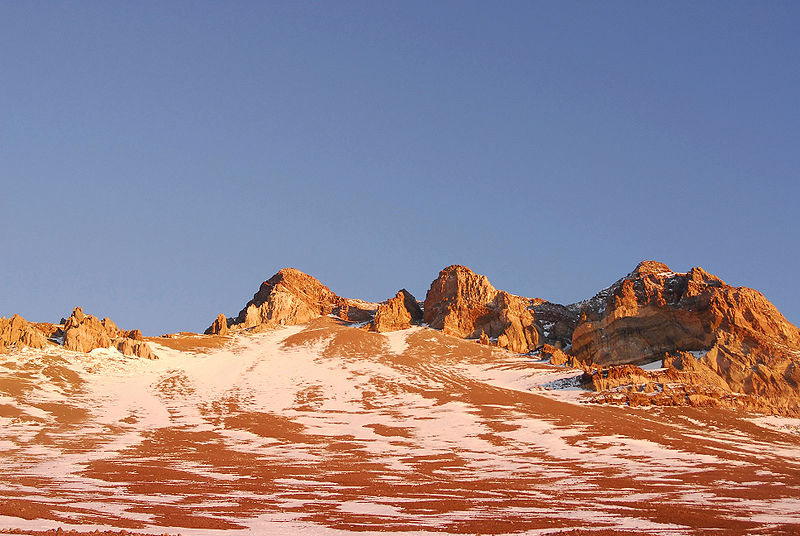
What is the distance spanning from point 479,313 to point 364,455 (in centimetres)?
7238

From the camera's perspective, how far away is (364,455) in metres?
37.5

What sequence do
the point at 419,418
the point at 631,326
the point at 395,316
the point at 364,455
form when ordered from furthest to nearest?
A: the point at 395,316, the point at 631,326, the point at 419,418, the point at 364,455

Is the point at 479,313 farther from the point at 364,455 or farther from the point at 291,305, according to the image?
the point at 364,455

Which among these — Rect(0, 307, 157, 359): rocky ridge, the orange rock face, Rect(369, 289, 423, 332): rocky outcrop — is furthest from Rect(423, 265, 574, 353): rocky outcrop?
Rect(0, 307, 157, 359): rocky ridge

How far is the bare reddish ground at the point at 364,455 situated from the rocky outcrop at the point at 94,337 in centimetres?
290

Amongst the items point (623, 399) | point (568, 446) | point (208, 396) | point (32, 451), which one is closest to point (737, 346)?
point (623, 399)

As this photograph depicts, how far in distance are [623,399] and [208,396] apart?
40.6m

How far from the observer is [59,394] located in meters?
59.4

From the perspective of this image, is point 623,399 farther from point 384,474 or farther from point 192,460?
point 192,460

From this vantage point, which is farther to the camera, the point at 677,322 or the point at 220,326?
the point at 220,326

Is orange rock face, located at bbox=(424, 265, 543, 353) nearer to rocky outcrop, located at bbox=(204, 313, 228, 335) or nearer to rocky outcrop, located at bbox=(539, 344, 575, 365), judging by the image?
rocky outcrop, located at bbox=(539, 344, 575, 365)

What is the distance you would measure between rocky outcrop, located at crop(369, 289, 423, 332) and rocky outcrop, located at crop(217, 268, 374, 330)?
863 centimetres

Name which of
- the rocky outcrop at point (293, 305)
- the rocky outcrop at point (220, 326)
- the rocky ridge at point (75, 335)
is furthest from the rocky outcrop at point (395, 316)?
the rocky ridge at point (75, 335)

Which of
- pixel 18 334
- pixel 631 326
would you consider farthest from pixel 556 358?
pixel 18 334
